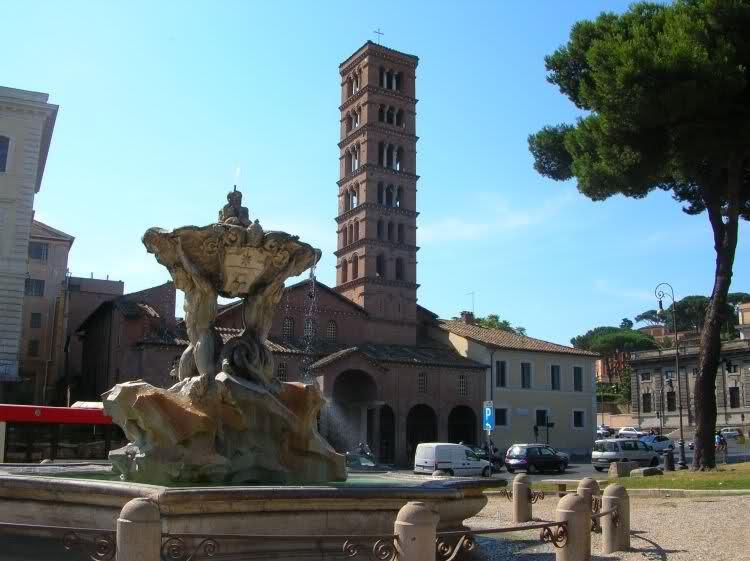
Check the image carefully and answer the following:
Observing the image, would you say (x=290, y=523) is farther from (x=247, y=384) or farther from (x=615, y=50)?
(x=615, y=50)

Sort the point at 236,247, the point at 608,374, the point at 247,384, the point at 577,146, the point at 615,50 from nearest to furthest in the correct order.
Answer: the point at 247,384
the point at 236,247
the point at 615,50
the point at 577,146
the point at 608,374

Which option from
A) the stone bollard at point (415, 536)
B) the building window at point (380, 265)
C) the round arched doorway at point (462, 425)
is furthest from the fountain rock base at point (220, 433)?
the building window at point (380, 265)

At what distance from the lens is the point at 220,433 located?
870 cm

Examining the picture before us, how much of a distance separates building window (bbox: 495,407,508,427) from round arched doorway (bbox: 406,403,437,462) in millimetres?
4536

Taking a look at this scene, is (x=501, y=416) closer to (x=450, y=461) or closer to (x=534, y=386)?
(x=534, y=386)

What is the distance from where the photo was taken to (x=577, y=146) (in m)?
26.0

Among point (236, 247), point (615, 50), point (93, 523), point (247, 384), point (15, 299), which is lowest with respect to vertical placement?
point (93, 523)

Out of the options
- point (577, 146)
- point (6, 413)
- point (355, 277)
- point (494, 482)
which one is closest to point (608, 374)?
point (355, 277)

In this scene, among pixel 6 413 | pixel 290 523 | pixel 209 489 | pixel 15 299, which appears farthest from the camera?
pixel 15 299

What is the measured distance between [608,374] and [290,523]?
345 ft

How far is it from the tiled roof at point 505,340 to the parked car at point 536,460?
16.9 metres

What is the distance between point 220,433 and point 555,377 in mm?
48863

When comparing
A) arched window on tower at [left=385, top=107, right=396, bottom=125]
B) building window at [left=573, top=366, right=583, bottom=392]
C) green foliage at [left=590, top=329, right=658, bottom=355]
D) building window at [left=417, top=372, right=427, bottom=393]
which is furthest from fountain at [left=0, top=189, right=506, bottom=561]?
green foliage at [left=590, top=329, right=658, bottom=355]

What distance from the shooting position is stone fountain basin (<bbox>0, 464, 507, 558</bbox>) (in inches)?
258
